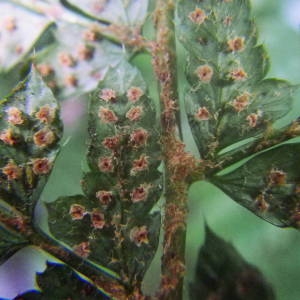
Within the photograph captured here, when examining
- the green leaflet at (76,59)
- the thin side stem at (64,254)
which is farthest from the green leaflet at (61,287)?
the green leaflet at (76,59)

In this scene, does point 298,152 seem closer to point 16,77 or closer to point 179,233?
point 179,233

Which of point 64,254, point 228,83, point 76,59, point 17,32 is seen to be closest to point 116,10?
point 76,59

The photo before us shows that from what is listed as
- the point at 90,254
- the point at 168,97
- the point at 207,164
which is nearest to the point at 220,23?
the point at 168,97

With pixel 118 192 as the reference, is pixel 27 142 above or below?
above

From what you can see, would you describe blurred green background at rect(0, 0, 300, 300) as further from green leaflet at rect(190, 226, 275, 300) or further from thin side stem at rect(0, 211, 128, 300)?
thin side stem at rect(0, 211, 128, 300)

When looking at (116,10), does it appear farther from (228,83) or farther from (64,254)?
(64,254)

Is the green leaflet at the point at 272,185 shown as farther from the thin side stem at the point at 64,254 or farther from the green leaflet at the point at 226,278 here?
the thin side stem at the point at 64,254
